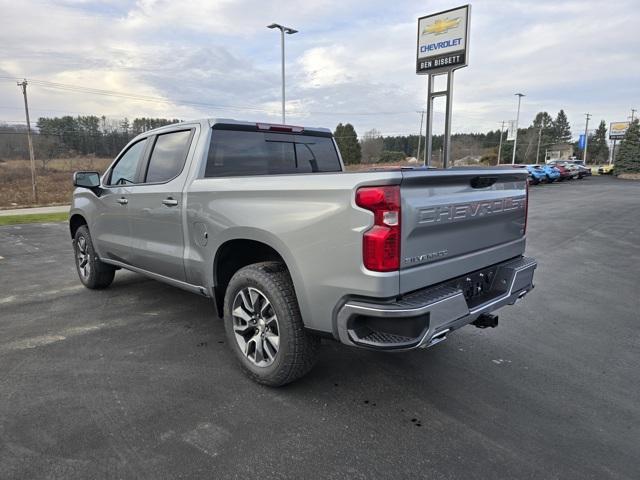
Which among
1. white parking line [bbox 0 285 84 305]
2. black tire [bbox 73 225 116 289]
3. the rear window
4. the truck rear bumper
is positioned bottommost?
white parking line [bbox 0 285 84 305]

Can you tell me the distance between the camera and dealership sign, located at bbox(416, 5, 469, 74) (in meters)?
13.9

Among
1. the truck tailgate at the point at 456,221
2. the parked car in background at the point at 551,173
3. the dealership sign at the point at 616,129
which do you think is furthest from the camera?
the dealership sign at the point at 616,129

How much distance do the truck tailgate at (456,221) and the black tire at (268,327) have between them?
83cm

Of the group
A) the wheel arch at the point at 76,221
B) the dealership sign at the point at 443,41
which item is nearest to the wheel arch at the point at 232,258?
the wheel arch at the point at 76,221

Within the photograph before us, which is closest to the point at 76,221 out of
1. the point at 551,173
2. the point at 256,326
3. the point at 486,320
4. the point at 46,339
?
the point at 46,339

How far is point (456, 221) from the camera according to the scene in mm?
2857

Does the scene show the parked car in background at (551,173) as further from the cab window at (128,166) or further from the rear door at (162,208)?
the rear door at (162,208)

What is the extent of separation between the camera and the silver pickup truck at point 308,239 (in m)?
2.51

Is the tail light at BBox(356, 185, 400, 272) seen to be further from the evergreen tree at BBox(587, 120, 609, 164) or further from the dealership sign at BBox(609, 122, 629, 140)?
the evergreen tree at BBox(587, 120, 609, 164)

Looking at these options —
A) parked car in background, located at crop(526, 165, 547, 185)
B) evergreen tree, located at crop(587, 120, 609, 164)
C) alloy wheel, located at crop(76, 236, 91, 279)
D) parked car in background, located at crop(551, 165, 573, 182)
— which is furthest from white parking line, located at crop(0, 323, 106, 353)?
evergreen tree, located at crop(587, 120, 609, 164)

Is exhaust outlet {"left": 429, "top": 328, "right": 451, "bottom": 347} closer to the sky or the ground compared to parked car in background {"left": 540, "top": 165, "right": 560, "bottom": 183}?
closer to the sky

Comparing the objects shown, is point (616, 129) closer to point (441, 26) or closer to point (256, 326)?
point (441, 26)

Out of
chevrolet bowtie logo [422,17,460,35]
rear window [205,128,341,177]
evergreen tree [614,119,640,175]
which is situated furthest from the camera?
evergreen tree [614,119,640,175]

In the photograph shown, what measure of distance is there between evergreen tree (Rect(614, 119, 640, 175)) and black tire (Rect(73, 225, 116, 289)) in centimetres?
5685
